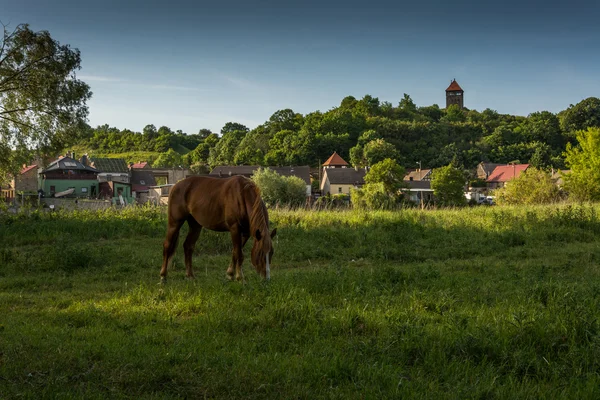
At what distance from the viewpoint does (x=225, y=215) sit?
843 cm

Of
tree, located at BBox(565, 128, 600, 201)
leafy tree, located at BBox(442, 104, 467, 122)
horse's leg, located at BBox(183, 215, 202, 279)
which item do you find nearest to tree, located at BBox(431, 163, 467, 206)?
tree, located at BBox(565, 128, 600, 201)

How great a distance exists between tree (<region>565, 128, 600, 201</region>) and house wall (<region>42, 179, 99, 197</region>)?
5961 cm

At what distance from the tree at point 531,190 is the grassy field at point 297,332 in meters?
19.8

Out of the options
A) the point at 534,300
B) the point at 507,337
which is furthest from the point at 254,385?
the point at 534,300

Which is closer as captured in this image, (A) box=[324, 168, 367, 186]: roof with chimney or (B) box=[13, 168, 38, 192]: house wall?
(B) box=[13, 168, 38, 192]: house wall

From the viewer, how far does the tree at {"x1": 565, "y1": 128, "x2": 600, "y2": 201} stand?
28797mm

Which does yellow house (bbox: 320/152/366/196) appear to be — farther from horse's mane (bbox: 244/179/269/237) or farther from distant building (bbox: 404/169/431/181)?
horse's mane (bbox: 244/179/269/237)

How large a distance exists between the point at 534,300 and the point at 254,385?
4.35 m

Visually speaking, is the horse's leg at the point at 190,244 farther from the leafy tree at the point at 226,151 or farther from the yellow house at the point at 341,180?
the leafy tree at the point at 226,151

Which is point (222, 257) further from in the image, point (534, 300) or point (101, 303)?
point (534, 300)

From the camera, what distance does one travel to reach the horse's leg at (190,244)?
29.2ft

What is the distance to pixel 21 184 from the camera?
200 ft

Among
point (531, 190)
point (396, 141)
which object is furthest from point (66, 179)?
point (396, 141)

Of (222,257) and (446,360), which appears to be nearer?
(446,360)
